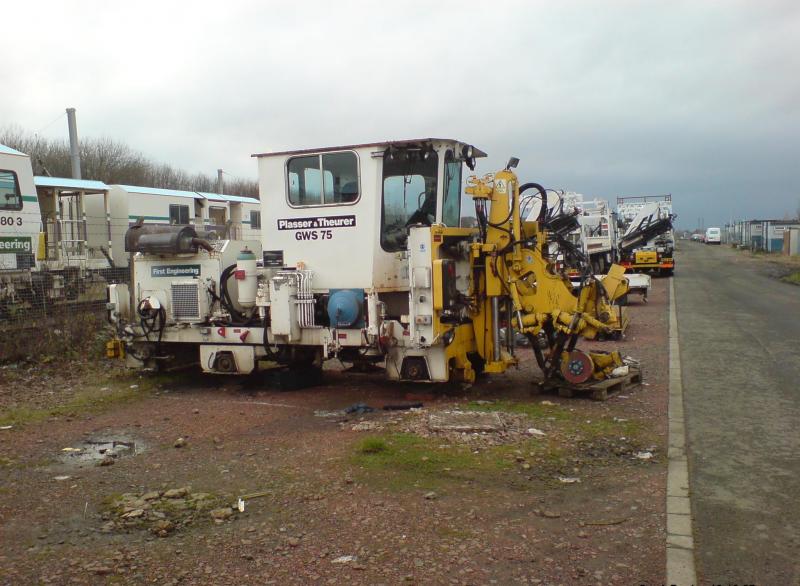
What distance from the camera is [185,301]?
9.23 metres

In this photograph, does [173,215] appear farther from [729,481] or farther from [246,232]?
[729,481]

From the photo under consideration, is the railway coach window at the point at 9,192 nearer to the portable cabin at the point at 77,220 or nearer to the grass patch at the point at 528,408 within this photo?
the portable cabin at the point at 77,220

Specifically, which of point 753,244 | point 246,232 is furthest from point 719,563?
point 753,244

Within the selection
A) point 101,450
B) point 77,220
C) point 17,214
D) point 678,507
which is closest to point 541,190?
point 678,507

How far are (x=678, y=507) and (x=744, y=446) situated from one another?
1911 millimetres

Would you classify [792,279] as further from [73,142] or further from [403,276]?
[73,142]

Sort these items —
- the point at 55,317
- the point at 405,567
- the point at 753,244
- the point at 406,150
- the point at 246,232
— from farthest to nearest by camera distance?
the point at 753,244 → the point at 246,232 → the point at 55,317 → the point at 406,150 → the point at 405,567

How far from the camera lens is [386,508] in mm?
4945

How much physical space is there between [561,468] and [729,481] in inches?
49.9

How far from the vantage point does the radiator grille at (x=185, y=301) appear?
30.0 ft

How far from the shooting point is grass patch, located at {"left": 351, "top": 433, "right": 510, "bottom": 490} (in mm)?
5535

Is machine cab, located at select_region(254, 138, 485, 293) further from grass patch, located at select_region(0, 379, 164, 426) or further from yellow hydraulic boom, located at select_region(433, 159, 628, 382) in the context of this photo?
grass patch, located at select_region(0, 379, 164, 426)

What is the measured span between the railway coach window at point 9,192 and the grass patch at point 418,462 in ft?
38.0

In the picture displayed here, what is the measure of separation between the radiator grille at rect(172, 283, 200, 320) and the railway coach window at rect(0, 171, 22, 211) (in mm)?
7519
